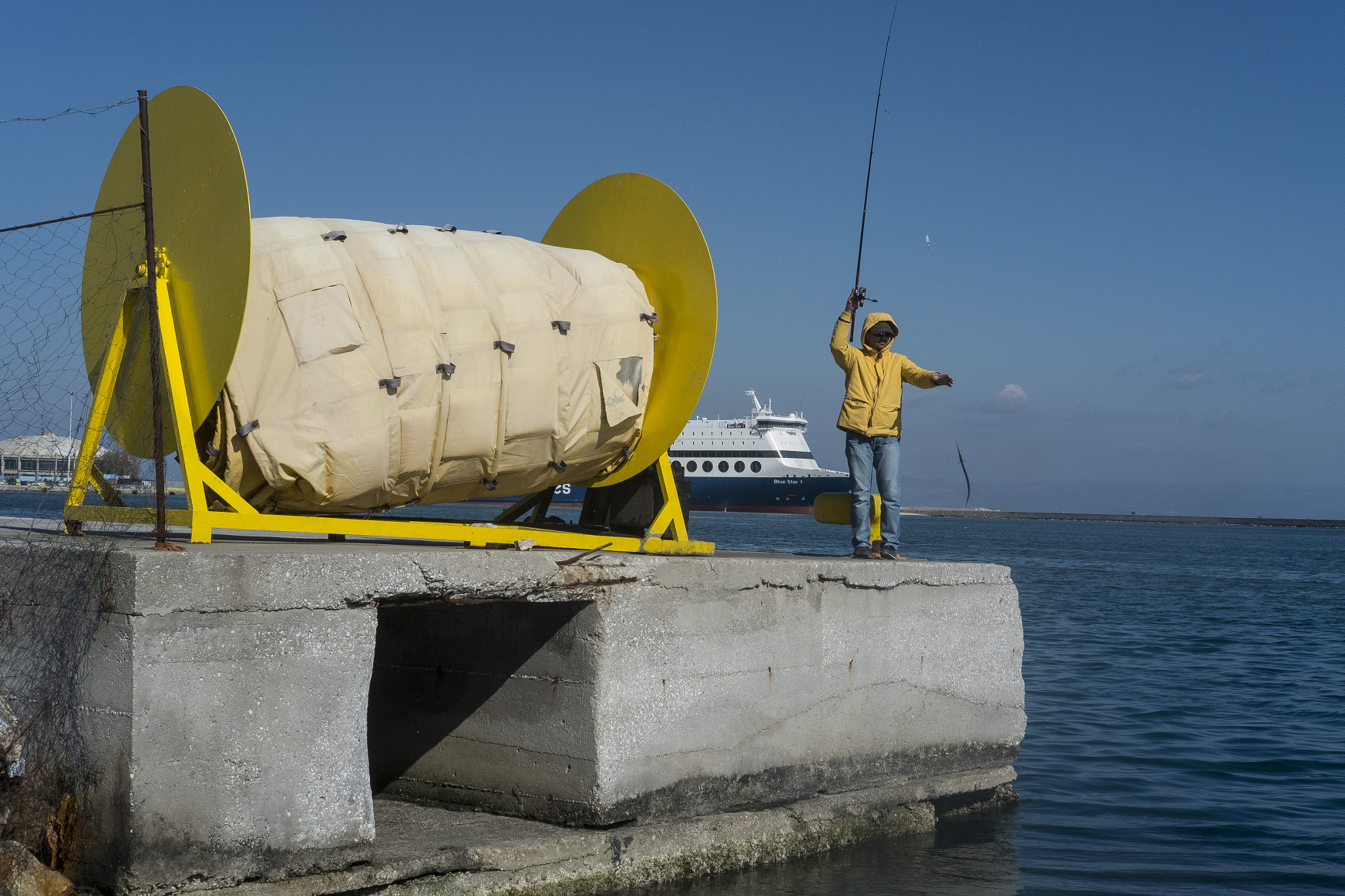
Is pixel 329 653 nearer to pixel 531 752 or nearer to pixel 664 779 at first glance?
pixel 531 752

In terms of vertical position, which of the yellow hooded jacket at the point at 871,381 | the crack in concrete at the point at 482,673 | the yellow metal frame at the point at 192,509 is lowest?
the crack in concrete at the point at 482,673

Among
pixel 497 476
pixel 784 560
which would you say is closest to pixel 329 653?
pixel 497 476

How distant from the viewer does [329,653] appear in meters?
→ 4.55

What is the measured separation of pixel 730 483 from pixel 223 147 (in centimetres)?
8512

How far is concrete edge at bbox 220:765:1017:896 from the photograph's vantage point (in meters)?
4.63

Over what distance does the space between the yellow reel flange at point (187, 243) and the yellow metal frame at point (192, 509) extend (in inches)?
3.6

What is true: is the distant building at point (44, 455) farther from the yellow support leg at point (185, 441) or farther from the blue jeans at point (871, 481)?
the blue jeans at point (871, 481)

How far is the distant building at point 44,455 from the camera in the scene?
229 inches

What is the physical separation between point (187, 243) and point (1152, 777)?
8125 mm

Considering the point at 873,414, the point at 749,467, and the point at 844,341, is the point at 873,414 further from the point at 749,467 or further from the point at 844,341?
the point at 749,467

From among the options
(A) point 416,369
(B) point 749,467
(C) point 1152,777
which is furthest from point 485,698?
(B) point 749,467

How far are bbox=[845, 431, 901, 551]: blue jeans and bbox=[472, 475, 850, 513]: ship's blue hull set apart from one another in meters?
79.1

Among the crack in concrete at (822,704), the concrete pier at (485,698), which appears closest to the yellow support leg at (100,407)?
the concrete pier at (485,698)

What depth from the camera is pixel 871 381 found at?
769 cm
